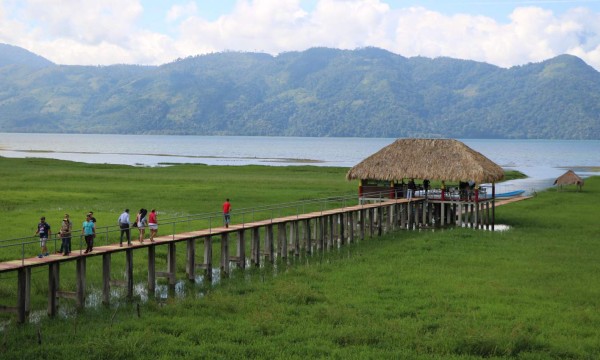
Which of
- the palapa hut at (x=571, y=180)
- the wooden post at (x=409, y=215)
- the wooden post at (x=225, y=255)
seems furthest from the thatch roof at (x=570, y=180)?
the wooden post at (x=225, y=255)

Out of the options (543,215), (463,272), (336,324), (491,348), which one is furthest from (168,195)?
(491,348)

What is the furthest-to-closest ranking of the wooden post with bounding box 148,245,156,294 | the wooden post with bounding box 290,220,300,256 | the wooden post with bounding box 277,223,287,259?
the wooden post with bounding box 290,220,300,256, the wooden post with bounding box 277,223,287,259, the wooden post with bounding box 148,245,156,294

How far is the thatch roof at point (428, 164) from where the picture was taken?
1784 inches

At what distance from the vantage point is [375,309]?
22422mm

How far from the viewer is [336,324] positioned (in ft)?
68.9

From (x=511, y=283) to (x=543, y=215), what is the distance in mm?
26137

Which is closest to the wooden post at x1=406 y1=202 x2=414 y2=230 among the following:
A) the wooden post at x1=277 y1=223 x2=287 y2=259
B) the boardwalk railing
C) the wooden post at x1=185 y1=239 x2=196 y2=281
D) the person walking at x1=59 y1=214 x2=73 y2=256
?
the boardwalk railing

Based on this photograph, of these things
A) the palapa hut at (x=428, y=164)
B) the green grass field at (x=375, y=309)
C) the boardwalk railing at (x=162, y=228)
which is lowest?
the green grass field at (x=375, y=309)

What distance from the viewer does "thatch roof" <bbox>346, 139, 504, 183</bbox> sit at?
45.3 m

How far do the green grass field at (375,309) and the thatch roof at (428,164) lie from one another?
5.00m

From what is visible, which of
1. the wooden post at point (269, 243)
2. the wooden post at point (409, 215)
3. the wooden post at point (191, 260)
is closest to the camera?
the wooden post at point (191, 260)

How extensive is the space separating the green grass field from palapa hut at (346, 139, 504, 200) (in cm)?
491

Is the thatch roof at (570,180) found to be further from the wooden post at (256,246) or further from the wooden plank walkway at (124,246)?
the wooden post at (256,246)

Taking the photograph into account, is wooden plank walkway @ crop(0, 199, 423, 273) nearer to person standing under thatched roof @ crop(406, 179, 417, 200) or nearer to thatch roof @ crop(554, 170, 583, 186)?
person standing under thatched roof @ crop(406, 179, 417, 200)
